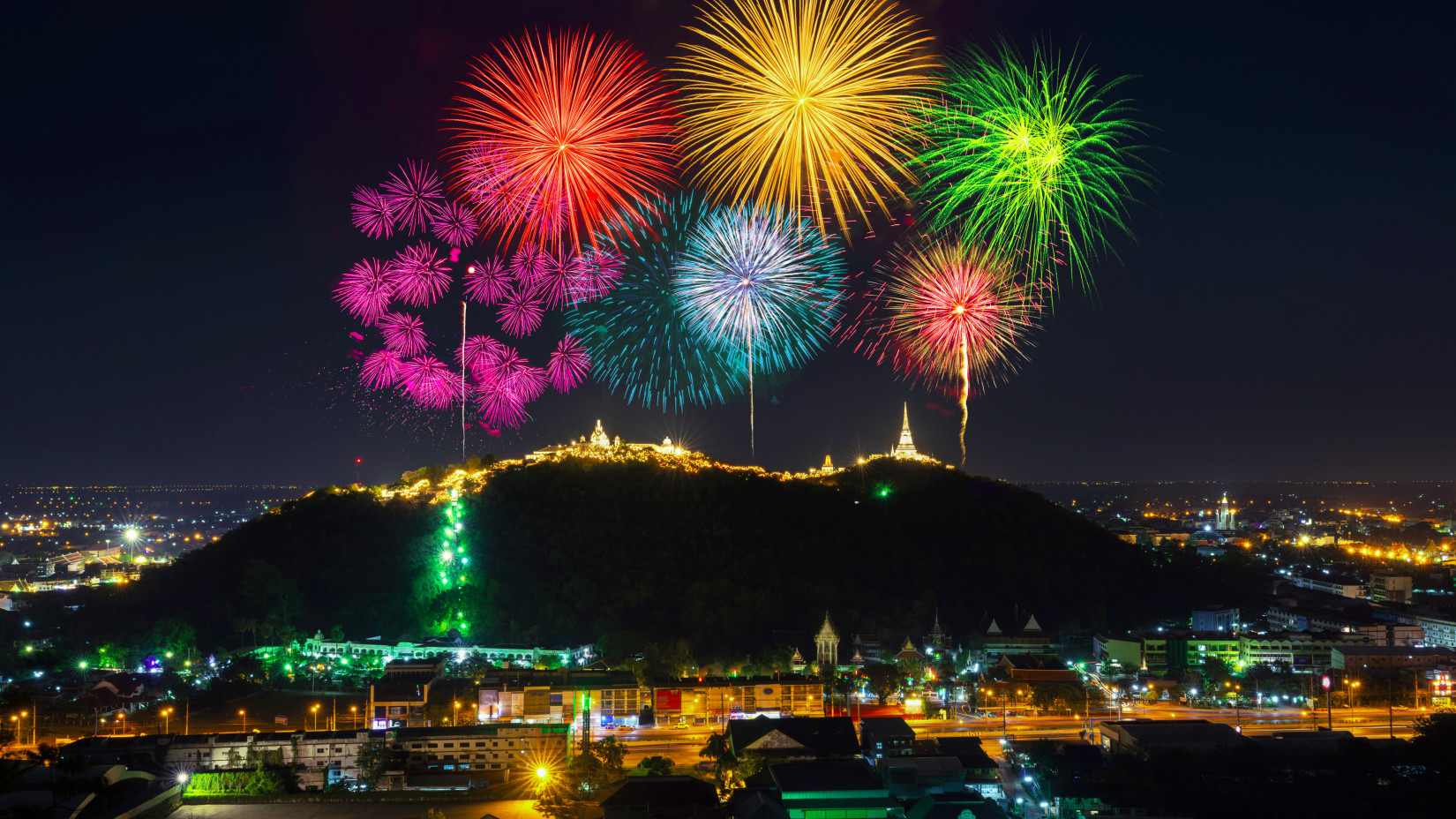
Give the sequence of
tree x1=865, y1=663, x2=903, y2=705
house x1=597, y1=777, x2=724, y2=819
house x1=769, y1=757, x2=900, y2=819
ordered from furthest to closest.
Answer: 1. tree x1=865, y1=663, x2=903, y2=705
2. house x1=597, y1=777, x2=724, y2=819
3. house x1=769, y1=757, x2=900, y2=819

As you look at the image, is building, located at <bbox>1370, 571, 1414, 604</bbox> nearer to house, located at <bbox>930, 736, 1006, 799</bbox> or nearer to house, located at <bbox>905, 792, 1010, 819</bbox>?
house, located at <bbox>930, 736, 1006, 799</bbox>

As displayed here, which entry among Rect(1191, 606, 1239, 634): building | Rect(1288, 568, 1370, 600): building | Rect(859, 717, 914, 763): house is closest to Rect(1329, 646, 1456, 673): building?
Rect(1191, 606, 1239, 634): building

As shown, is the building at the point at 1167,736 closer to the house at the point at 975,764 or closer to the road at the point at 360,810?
the house at the point at 975,764

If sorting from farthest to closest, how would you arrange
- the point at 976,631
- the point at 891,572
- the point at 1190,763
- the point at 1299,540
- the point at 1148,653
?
the point at 1299,540, the point at 891,572, the point at 976,631, the point at 1148,653, the point at 1190,763

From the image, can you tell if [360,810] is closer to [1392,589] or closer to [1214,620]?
[1214,620]

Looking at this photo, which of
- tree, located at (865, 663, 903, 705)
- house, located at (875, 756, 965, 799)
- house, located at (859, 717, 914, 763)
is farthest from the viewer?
tree, located at (865, 663, 903, 705)

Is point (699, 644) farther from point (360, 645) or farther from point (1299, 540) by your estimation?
point (1299, 540)

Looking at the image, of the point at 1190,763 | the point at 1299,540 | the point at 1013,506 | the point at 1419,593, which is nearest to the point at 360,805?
the point at 1190,763
